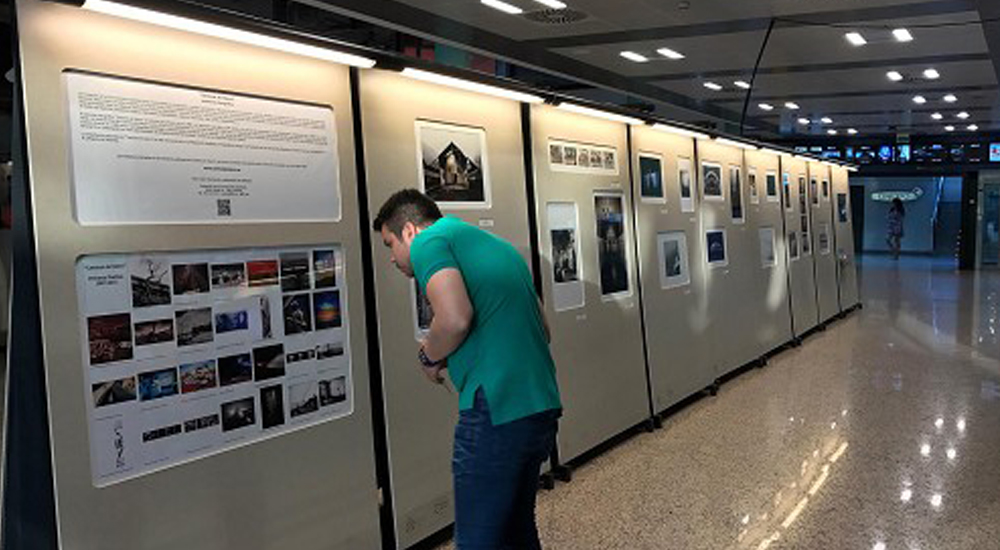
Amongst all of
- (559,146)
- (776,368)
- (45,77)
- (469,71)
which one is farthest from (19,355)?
(776,368)

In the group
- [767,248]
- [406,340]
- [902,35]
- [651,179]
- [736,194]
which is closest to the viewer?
[406,340]

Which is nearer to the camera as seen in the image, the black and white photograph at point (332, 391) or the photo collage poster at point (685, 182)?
the black and white photograph at point (332, 391)

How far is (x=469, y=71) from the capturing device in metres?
3.90

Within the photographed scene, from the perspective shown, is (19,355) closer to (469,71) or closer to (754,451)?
(469,71)

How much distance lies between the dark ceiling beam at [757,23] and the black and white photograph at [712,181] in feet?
5.24

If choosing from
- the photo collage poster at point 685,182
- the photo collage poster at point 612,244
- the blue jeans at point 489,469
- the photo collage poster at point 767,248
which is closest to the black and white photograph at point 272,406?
the blue jeans at point 489,469

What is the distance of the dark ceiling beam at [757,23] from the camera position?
765cm

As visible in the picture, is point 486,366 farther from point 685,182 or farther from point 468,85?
point 685,182

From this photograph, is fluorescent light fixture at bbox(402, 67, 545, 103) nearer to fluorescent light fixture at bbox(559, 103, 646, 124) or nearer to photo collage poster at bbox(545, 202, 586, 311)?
fluorescent light fixture at bbox(559, 103, 646, 124)

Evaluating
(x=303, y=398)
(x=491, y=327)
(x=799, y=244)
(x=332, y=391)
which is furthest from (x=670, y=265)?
(x=799, y=244)

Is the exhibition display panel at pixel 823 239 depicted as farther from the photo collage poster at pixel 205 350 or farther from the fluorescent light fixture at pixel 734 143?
the photo collage poster at pixel 205 350

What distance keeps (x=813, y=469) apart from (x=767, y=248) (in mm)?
4929

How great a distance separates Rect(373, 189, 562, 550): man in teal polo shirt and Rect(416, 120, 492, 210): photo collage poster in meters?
1.46

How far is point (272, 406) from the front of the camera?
310cm
